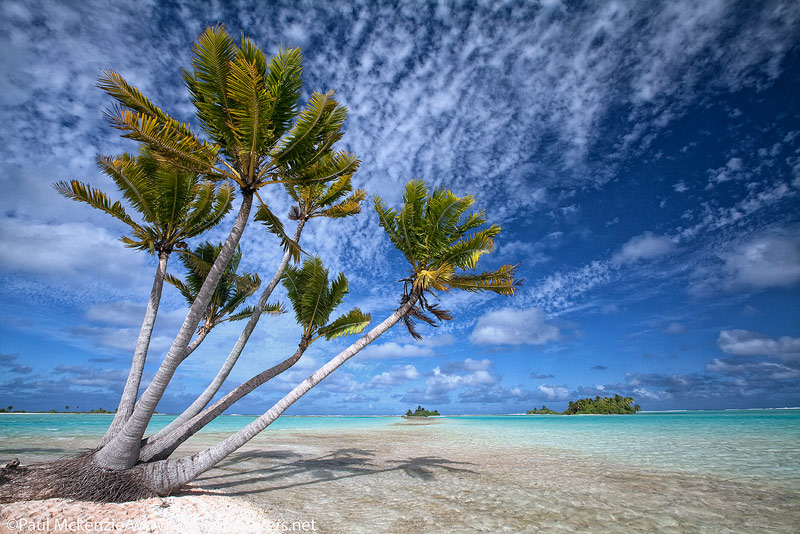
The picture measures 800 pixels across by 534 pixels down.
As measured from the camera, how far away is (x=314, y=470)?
11602 mm

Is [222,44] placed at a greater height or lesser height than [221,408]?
greater

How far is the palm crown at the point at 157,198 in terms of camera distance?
809 cm

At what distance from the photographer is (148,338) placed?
8156 mm

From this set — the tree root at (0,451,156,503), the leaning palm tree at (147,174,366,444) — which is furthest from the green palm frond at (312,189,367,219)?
the tree root at (0,451,156,503)

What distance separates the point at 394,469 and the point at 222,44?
1226cm

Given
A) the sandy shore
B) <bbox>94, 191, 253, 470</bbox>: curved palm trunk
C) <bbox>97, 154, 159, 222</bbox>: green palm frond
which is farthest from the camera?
<bbox>97, 154, 159, 222</bbox>: green palm frond

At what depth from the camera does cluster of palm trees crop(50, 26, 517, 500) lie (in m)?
6.45

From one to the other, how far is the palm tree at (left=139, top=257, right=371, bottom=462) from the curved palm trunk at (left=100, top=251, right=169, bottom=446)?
2.50ft

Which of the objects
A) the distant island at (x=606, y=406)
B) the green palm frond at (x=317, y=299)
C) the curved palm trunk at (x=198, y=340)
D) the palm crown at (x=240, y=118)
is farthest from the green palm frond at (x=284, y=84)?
the distant island at (x=606, y=406)

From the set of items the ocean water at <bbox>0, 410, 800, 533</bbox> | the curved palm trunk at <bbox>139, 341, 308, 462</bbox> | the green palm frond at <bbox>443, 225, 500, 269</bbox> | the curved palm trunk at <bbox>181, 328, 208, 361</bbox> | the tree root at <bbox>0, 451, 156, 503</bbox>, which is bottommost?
the ocean water at <bbox>0, 410, 800, 533</bbox>

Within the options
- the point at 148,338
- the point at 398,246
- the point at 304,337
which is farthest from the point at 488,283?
the point at 148,338

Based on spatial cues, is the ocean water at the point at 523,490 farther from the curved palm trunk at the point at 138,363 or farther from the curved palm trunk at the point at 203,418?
the curved palm trunk at the point at 138,363

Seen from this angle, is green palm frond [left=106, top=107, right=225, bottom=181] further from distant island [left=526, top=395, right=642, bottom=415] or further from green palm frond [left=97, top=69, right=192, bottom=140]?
distant island [left=526, top=395, right=642, bottom=415]

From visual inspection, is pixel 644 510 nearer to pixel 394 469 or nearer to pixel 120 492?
pixel 394 469
